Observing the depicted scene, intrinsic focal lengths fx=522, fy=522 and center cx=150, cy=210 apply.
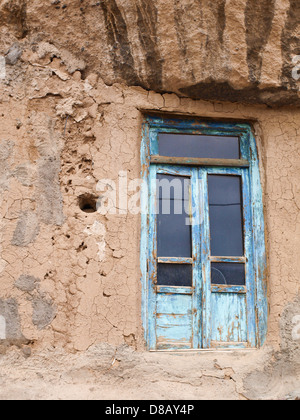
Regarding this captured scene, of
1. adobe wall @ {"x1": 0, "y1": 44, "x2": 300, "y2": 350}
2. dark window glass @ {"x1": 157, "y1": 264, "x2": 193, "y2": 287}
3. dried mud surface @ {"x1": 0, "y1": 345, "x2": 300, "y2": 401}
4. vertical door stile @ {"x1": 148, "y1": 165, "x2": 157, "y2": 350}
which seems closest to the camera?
dried mud surface @ {"x1": 0, "y1": 345, "x2": 300, "y2": 401}

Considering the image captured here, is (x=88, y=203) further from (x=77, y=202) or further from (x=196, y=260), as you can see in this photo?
(x=196, y=260)

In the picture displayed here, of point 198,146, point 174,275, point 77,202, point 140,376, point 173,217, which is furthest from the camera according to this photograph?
point 198,146

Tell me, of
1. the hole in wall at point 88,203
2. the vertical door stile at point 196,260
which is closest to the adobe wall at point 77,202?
the hole in wall at point 88,203

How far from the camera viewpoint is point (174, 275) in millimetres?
4242

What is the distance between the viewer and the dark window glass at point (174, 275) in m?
4.23

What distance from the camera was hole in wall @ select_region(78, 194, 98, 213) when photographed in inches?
164

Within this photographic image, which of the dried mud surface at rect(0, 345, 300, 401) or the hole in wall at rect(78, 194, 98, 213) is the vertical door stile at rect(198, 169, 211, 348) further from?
the hole in wall at rect(78, 194, 98, 213)

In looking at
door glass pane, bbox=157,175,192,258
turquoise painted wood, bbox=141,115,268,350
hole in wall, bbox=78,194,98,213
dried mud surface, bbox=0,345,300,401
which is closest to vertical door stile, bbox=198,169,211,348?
turquoise painted wood, bbox=141,115,268,350

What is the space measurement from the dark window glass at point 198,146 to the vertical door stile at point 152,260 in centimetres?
23

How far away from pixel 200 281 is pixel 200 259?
0.59 ft

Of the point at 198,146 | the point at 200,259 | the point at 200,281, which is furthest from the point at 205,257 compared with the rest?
the point at 198,146

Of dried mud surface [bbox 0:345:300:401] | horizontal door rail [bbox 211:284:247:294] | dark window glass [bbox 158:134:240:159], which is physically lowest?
dried mud surface [bbox 0:345:300:401]

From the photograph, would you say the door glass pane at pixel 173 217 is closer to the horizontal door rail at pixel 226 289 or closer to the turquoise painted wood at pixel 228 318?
the horizontal door rail at pixel 226 289
